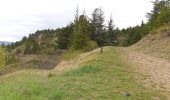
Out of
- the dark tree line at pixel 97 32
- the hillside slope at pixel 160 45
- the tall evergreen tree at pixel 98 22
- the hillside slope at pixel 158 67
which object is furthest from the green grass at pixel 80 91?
the tall evergreen tree at pixel 98 22

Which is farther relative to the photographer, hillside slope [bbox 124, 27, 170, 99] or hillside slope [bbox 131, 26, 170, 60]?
hillside slope [bbox 131, 26, 170, 60]

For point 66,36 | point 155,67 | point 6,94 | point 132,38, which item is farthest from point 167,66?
point 66,36

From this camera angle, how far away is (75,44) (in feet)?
232

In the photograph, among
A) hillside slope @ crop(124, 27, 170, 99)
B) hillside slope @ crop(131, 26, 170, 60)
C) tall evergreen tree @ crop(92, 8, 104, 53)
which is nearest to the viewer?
hillside slope @ crop(124, 27, 170, 99)

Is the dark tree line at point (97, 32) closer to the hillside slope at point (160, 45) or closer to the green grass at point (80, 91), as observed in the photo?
the hillside slope at point (160, 45)

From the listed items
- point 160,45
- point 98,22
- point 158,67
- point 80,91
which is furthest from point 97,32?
point 80,91

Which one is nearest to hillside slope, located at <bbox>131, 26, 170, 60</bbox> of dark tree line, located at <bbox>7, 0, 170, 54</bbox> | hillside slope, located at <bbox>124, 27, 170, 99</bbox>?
hillside slope, located at <bbox>124, 27, 170, 99</bbox>

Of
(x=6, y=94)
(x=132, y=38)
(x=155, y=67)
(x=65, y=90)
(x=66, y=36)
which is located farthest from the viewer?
(x=66, y=36)

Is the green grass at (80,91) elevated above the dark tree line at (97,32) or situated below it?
below

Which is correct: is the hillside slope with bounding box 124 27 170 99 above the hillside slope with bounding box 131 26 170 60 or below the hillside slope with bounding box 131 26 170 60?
below

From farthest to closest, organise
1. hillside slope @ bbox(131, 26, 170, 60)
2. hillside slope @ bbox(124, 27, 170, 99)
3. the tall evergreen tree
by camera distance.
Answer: the tall evergreen tree, hillside slope @ bbox(131, 26, 170, 60), hillside slope @ bbox(124, 27, 170, 99)

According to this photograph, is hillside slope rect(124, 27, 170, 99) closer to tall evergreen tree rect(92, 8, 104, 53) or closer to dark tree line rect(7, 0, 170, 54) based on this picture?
dark tree line rect(7, 0, 170, 54)

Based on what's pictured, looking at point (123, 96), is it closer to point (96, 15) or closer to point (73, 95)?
point (73, 95)

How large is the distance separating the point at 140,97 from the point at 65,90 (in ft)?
9.27
